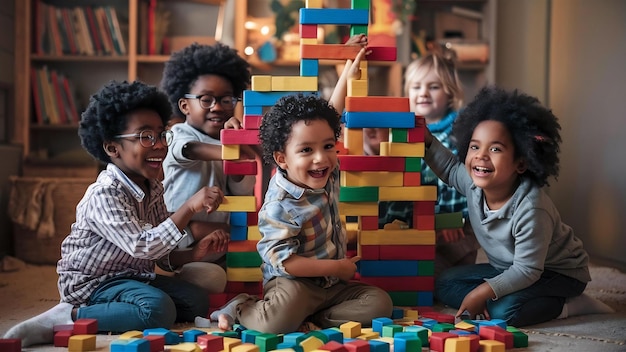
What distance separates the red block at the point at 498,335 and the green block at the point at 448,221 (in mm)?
600

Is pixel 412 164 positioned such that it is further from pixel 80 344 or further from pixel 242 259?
pixel 80 344

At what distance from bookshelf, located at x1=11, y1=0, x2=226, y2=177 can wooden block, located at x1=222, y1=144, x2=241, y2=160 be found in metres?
1.49

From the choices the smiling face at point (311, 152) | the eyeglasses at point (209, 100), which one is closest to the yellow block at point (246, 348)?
the smiling face at point (311, 152)

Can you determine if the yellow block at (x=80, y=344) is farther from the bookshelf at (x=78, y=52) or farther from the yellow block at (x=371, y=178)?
the bookshelf at (x=78, y=52)

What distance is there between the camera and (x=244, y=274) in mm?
2002

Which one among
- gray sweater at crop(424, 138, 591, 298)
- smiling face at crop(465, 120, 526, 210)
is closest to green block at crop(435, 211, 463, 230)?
gray sweater at crop(424, 138, 591, 298)

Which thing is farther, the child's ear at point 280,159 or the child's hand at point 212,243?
the child's hand at point 212,243

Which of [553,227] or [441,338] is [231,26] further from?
[441,338]

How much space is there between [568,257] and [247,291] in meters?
0.90

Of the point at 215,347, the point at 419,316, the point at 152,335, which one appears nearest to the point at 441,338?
the point at 419,316

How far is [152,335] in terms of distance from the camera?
1.55 meters

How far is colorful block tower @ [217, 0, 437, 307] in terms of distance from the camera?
199 centimetres

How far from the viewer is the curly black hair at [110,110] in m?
1.85

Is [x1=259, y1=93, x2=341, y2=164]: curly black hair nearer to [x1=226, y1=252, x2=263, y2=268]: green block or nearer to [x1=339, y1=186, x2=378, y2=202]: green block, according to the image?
[x1=339, y1=186, x2=378, y2=202]: green block
